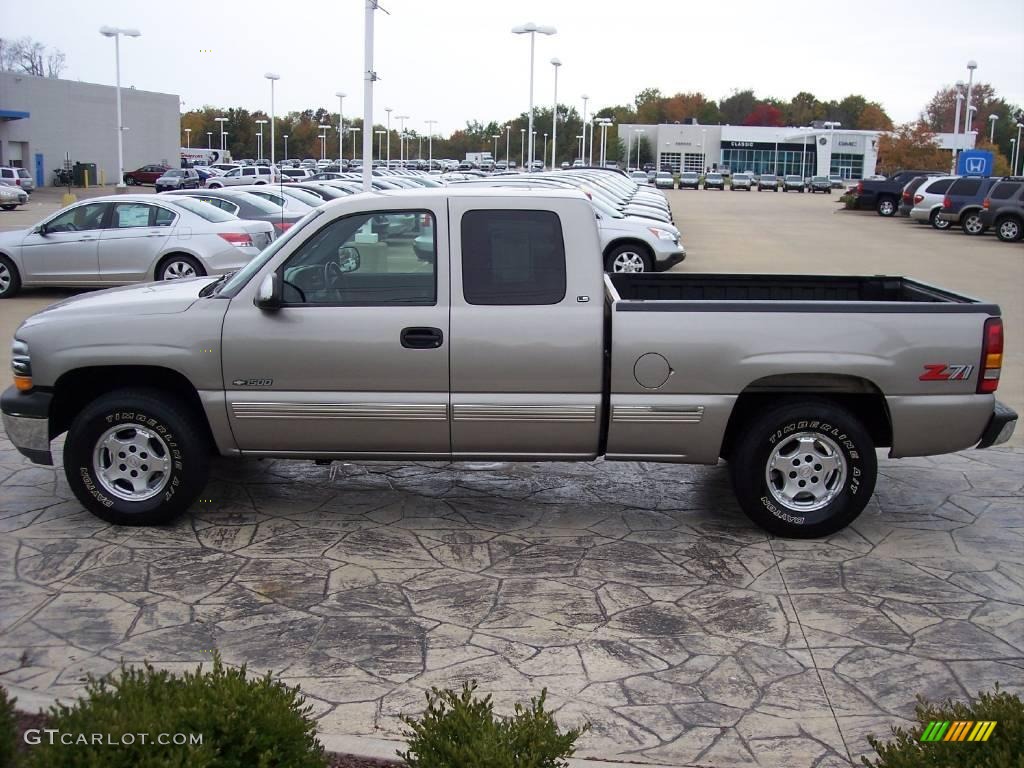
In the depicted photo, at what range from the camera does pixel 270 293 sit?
6320 mm

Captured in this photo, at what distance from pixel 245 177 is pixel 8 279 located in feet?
161

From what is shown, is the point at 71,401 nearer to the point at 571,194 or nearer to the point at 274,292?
the point at 274,292

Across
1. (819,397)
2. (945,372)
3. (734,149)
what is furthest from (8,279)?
(734,149)

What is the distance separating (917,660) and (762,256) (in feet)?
72.3

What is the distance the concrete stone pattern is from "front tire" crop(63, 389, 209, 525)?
17 centimetres

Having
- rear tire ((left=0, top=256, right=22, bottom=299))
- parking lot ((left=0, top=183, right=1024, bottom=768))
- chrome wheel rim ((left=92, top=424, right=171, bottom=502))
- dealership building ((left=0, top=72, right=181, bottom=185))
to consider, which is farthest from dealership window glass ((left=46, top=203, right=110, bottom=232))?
dealership building ((left=0, top=72, right=181, bottom=185))

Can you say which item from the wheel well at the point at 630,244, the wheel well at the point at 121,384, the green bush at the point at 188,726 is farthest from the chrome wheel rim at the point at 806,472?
the wheel well at the point at 630,244

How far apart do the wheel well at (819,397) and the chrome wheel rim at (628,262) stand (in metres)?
11.3

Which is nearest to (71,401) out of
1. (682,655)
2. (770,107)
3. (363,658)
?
(363,658)

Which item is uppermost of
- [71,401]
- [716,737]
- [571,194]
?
[571,194]

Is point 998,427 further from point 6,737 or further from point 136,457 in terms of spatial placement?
point 6,737

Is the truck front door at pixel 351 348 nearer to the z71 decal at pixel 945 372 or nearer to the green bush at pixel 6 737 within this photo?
the z71 decal at pixel 945 372

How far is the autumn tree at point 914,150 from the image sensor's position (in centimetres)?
6481

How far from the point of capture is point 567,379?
6.44 meters
